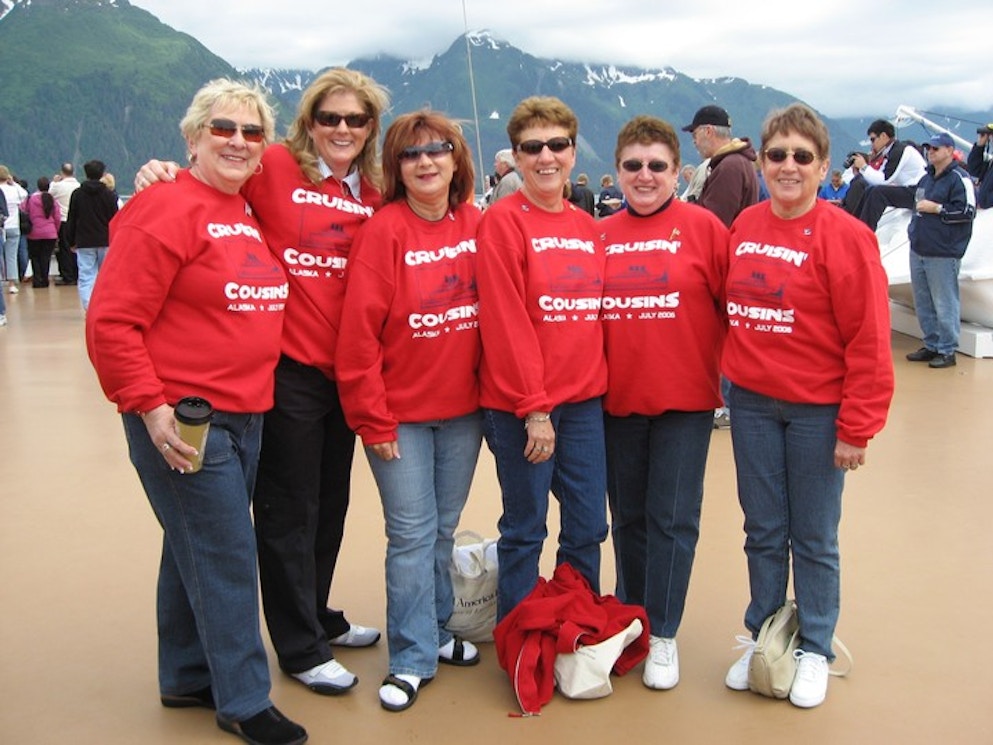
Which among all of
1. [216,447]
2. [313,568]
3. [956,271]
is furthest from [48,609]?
[956,271]

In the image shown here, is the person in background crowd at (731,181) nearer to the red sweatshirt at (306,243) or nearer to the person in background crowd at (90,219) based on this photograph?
the red sweatshirt at (306,243)

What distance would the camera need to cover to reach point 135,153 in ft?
281

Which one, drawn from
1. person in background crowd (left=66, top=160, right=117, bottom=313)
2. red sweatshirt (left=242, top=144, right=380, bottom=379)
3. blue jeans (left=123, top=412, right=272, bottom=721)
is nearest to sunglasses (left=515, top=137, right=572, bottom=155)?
red sweatshirt (left=242, top=144, right=380, bottom=379)

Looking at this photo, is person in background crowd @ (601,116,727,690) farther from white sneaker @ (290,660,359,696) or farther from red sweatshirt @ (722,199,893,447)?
white sneaker @ (290,660,359,696)

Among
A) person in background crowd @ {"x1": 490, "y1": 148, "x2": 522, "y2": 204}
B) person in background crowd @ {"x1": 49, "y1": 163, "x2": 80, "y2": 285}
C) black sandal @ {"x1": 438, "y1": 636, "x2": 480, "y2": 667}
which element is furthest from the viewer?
person in background crowd @ {"x1": 49, "y1": 163, "x2": 80, "y2": 285}

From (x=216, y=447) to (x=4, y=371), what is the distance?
7.15m

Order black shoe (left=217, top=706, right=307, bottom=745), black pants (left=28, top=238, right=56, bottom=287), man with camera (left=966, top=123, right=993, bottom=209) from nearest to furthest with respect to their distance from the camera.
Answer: black shoe (left=217, top=706, right=307, bottom=745) < man with camera (left=966, top=123, right=993, bottom=209) < black pants (left=28, top=238, right=56, bottom=287)

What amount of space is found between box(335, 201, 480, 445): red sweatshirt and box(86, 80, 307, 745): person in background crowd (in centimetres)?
25

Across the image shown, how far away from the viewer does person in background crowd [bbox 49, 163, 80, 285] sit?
52.0 ft

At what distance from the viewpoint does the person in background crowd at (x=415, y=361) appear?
279cm

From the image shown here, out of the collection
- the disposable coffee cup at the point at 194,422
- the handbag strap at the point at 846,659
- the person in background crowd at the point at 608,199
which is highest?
the person in background crowd at the point at 608,199

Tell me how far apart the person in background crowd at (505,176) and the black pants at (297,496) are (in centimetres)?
571

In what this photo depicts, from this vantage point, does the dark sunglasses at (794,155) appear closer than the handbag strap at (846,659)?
Yes

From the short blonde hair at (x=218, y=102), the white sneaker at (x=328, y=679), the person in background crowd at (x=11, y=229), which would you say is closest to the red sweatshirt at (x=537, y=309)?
the short blonde hair at (x=218, y=102)
